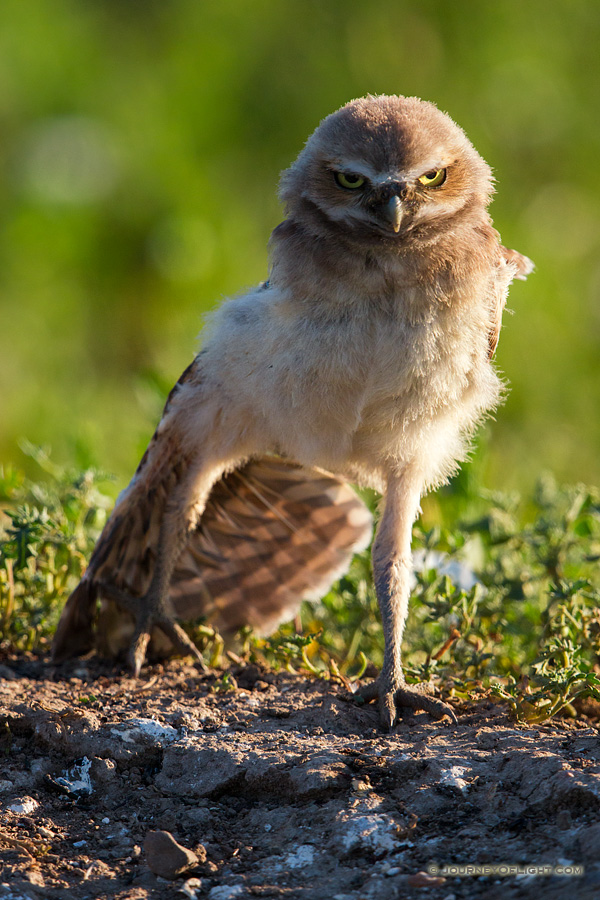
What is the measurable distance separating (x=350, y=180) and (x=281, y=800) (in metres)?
2.28

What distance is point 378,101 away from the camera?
4.07 meters

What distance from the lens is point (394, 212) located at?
12.2ft

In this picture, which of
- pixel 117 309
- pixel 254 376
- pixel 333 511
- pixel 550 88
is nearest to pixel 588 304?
pixel 550 88

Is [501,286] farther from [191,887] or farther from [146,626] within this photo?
[191,887]

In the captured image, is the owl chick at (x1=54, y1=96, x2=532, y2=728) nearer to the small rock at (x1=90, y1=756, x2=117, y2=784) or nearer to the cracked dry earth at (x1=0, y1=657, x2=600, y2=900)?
the cracked dry earth at (x1=0, y1=657, x2=600, y2=900)

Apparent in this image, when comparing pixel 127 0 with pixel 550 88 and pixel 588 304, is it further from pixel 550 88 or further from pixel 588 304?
pixel 588 304

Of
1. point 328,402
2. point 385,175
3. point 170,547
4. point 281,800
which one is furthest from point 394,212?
point 281,800

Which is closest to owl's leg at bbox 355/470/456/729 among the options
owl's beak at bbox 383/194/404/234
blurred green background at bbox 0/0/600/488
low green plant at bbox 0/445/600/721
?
low green plant at bbox 0/445/600/721

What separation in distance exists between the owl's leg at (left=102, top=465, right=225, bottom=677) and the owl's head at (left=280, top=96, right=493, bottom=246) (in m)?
1.37

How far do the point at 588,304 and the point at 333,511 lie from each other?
513 centimetres

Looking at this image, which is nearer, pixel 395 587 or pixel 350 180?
pixel 350 180

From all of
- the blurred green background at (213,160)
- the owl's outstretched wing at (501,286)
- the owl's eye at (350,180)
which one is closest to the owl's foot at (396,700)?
the owl's outstretched wing at (501,286)

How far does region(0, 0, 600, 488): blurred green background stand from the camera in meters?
8.62

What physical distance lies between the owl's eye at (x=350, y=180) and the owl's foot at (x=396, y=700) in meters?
1.91
